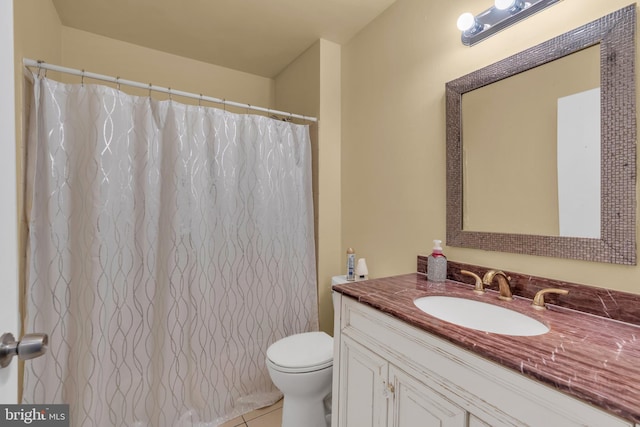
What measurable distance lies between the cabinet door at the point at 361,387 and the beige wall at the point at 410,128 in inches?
25.0

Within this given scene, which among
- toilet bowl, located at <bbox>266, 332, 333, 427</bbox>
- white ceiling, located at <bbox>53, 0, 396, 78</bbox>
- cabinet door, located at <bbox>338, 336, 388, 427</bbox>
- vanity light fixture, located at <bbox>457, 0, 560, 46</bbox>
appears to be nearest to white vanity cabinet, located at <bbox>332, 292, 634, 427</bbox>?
cabinet door, located at <bbox>338, 336, 388, 427</bbox>

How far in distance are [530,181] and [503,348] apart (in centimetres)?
72

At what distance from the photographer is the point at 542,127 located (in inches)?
42.8

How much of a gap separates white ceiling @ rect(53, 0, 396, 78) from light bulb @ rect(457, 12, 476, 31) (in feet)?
2.14

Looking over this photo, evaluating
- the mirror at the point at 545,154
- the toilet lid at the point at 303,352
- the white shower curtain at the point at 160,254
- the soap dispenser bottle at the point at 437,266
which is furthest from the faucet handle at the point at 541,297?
the white shower curtain at the point at 160,254

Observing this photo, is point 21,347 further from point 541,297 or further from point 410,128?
point 410,128

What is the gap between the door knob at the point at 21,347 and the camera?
49 centimetres

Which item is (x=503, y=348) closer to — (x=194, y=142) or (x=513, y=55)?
(x=513, y=55)

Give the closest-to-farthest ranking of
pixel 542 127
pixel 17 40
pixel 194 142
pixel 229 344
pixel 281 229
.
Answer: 1. pixel 542 127
2. pixel 17 40
3. pixel 194 142
4. pixel 229 344
5. pixel 281 229

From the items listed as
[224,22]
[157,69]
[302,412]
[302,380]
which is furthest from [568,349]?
[157,69]

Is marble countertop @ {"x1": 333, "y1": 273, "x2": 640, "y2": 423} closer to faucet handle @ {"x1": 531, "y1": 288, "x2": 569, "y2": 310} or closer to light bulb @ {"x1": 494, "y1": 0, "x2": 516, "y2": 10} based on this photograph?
faucet handle @ {"x1": 531, "y1": 288, "x2": 569, "y2": 310}

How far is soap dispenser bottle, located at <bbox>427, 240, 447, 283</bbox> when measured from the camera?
136 centimetres

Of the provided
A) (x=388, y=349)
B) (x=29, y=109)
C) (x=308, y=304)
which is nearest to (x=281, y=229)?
(x=308, y=304)

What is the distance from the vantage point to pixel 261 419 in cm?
171
